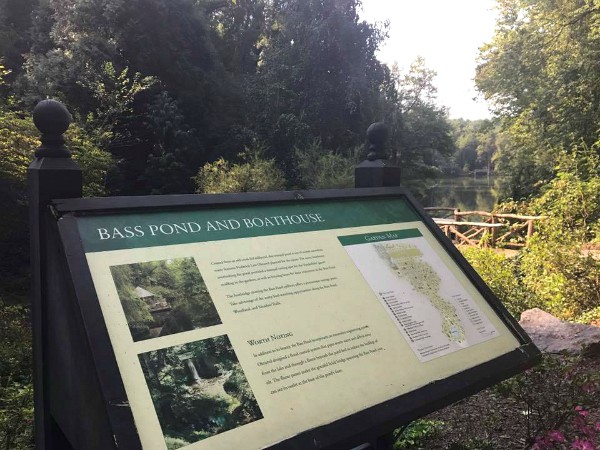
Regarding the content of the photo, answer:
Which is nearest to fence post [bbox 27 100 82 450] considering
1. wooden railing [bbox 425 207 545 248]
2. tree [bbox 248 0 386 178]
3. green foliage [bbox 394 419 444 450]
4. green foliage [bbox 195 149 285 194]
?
green foliage [bbox 394 419 444 450]

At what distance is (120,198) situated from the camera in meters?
1.55

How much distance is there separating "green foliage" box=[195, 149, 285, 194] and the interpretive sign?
1160 cm

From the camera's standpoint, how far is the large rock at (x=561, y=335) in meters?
3.96

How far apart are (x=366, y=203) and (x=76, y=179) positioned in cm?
127

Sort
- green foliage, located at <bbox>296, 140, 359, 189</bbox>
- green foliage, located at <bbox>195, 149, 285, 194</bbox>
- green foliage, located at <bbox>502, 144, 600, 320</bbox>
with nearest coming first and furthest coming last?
green foliage, located at <bbox>502, 144, 600, 320</bbox>, green foliage, located at <bbox>195, 149, 285, 194</bbox>, green foliage, located at <bbox>296, 140, 359, 189</bbox>

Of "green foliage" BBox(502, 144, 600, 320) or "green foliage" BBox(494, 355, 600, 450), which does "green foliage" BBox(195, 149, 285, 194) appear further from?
"green foliage" BBox(494, 355, 600, 450)

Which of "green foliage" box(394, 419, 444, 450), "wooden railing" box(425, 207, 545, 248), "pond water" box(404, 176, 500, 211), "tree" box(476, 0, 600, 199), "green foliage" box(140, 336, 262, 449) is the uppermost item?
"pond water" box(404, 176, 500, 211)

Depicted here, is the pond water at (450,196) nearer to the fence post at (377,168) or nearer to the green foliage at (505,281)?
the green foliage at (505,281)

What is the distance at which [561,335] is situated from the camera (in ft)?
13.7

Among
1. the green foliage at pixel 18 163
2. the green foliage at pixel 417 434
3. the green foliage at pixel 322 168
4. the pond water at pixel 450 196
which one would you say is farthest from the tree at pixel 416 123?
the green foliage at pixel 417 434

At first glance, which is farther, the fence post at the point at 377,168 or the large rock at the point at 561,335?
the large rock at the point at 561,335

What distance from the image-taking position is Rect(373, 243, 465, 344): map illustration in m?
1.96

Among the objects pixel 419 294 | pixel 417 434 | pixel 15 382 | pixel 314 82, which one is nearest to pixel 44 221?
pixel 419 294

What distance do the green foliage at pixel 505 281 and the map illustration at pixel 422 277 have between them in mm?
4322
